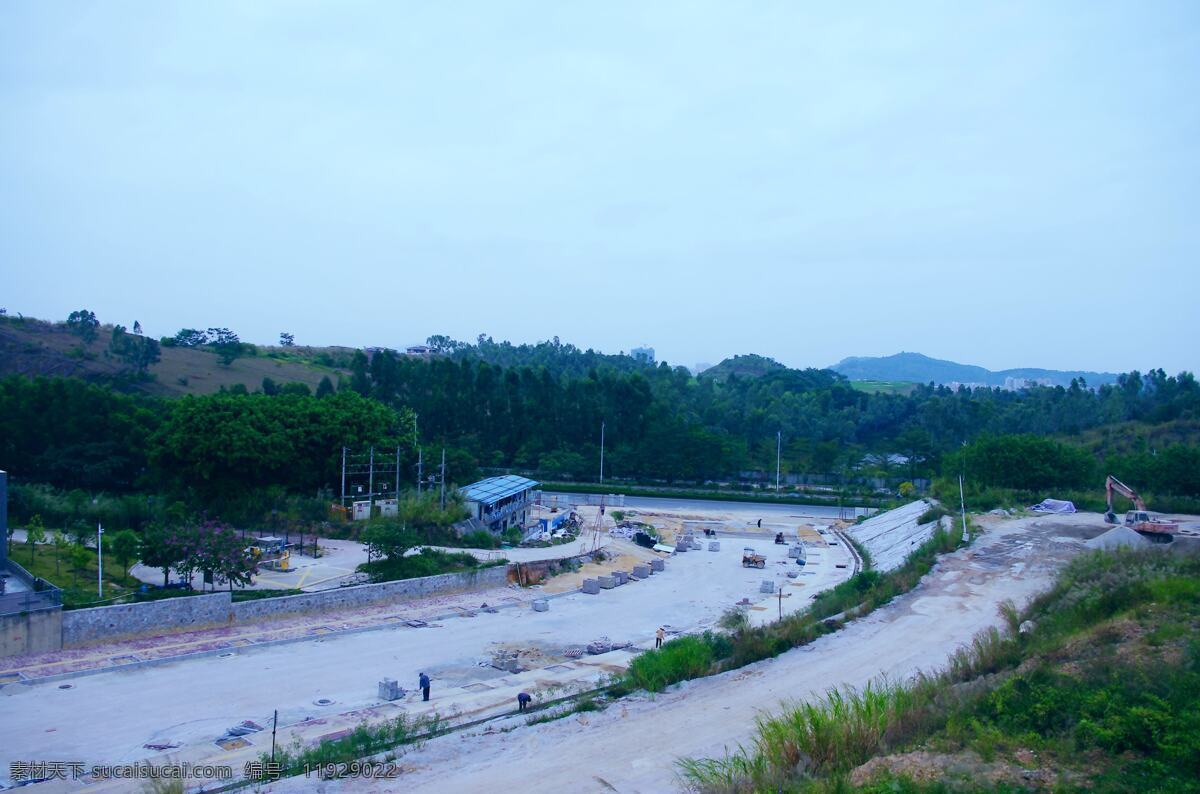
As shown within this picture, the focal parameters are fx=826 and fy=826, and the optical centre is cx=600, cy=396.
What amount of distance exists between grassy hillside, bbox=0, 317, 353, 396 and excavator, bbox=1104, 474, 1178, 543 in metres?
45.5

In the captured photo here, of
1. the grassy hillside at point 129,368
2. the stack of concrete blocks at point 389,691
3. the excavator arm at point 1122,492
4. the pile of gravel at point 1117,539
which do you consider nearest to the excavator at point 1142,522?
the excavator arm at point 1122,492

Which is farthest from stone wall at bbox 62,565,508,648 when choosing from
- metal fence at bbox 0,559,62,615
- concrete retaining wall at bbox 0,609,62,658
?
metal fence at bbox 0,559,62,615

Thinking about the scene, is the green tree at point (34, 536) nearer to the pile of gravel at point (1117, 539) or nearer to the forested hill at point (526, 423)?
the forested hill at point (526, 423)

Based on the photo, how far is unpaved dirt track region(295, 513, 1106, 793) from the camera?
1025 cm

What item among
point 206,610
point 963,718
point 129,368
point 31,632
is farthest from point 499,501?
point 129,368

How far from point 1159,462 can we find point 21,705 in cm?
3871

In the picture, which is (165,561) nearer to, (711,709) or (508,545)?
(508,545)

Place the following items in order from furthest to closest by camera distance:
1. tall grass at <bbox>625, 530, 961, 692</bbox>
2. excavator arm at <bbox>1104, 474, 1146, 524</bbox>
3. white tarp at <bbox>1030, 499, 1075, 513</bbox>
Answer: white tarp at <bbox>1030, 499, 1075, 513</bbox> < excavator arm at <bbox>1104, 474, 1146, 524</bbox> < tall grass at <bbox>625, 530, 961, 692</bbox>

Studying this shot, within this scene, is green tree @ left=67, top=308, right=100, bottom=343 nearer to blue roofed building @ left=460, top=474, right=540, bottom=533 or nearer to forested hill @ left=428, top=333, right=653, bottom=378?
forested hill @ left=428, top=333, right=653, bottom=378

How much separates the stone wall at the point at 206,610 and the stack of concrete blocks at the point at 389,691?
5652mm

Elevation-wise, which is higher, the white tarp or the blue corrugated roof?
the blue corrugated roof

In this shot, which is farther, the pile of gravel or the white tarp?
the white tarp

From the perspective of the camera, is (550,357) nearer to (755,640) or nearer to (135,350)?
(135,350)

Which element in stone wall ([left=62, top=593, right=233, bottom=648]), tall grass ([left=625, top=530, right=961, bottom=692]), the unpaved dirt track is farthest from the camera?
stone wall ([left=62, top=593, right=233, bottom=648])
